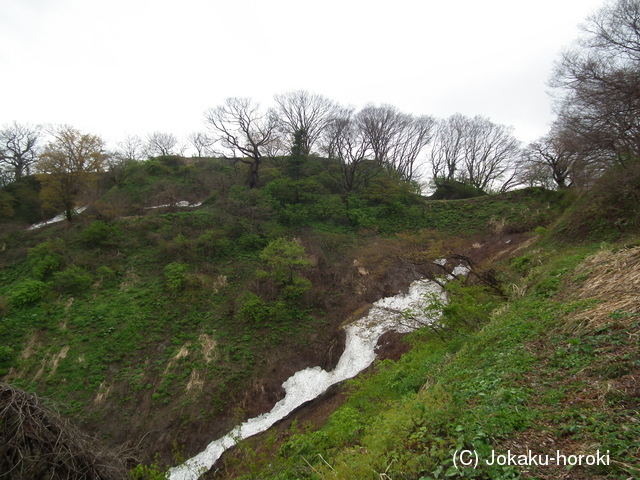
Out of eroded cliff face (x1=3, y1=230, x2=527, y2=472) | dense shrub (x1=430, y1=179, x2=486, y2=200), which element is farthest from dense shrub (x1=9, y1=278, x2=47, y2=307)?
dense shrub (x1=430, y1=179, x2=486, y2=200)

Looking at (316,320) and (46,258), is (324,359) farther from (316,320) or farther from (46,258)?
(46,258)

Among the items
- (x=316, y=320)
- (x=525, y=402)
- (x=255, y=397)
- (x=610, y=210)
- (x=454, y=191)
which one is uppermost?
(x=454, y=191)

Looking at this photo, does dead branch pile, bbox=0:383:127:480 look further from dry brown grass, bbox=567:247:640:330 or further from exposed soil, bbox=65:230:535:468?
dry brown grass, bbox=567:247:640:330

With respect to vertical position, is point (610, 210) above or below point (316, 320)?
above

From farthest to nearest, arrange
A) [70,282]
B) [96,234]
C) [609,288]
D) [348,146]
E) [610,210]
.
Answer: [348,146]
[96,234]
[70,282]
[610,210]
[609,288]

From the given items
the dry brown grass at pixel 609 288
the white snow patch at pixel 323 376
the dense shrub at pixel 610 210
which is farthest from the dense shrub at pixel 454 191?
the dry brown grass at pixel 609 288

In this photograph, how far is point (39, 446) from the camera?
398 centimetres

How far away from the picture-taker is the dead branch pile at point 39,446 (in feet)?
12.3

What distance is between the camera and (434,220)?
25625 mm

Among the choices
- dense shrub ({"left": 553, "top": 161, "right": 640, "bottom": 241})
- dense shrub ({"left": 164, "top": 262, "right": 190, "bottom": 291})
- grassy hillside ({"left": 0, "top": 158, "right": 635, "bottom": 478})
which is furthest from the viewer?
dense shrub ({"left": 164, "top": 262, "right": 190, "bottom": 291})

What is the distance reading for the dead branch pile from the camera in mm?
3748

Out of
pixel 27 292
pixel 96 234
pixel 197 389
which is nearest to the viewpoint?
pixel 197 389

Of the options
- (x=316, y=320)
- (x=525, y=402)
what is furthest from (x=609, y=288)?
(x=316, y=320)

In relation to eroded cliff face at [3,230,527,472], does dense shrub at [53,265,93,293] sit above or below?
above
